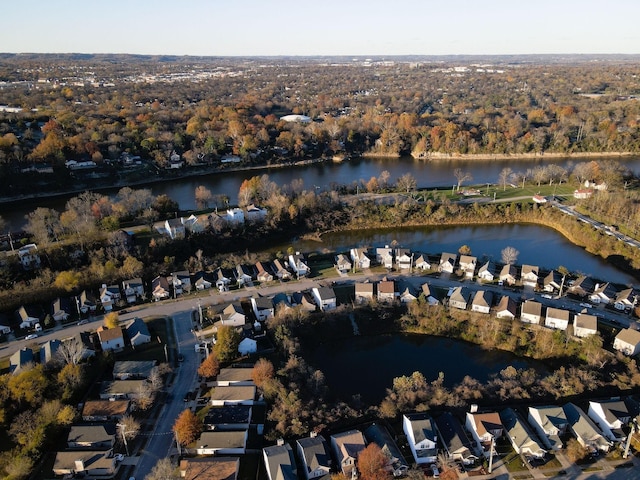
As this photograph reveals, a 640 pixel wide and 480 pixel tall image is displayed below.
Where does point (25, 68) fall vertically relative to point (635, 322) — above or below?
above

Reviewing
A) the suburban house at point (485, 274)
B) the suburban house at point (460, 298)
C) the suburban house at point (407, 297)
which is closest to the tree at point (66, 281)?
the suburban house at point (407, 297)

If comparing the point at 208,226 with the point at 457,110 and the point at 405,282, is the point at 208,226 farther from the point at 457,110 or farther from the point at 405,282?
the point at 457,110

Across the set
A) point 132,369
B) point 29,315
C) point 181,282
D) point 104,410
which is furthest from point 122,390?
point 181,282

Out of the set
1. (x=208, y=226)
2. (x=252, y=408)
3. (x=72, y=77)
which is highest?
(x=72, y=77)

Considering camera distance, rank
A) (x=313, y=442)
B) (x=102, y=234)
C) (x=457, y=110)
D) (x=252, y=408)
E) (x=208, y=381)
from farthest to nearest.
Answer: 1. (x=457, y=110)
2. (x=102, y=234)
3. (x=208, y=381)
4. (x=252, y=408)
5. (x=313, y=442)

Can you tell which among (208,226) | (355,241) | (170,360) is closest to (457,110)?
(355,241)

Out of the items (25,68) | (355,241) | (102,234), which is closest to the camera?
(102,234)

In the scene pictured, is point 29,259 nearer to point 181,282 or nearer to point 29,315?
point 29,315
